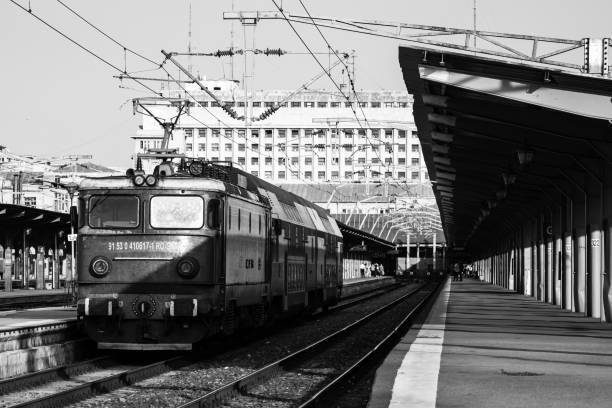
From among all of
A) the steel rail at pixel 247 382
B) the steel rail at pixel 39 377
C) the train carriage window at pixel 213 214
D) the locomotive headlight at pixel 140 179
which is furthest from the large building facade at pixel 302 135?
the steel rail at pixel 39 377

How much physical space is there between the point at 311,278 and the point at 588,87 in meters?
12.5

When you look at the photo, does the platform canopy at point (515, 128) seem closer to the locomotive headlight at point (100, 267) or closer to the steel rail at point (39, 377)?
the locomotive headlight at point (100, 267)

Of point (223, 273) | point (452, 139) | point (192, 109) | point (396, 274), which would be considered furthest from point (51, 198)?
point (223, 273)

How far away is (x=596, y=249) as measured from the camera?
29.4 m

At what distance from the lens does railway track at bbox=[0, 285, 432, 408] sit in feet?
44.0

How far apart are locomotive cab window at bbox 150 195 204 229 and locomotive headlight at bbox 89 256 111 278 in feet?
3.18

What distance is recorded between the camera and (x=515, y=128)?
81.9 ft

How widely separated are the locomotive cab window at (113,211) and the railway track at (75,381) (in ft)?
7.29

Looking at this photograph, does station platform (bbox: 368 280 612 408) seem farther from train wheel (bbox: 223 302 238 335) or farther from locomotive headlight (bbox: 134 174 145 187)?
locomotive headlight (bbox: 134 174 145 187)

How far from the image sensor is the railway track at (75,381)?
44.0 ft

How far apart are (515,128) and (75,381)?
1281 centimetres

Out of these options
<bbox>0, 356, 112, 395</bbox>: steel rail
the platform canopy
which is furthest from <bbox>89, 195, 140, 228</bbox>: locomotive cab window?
the platform canopy

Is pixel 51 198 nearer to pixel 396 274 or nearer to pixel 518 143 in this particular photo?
pixel 396 274

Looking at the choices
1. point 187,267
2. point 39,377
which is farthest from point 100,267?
point 39,377
